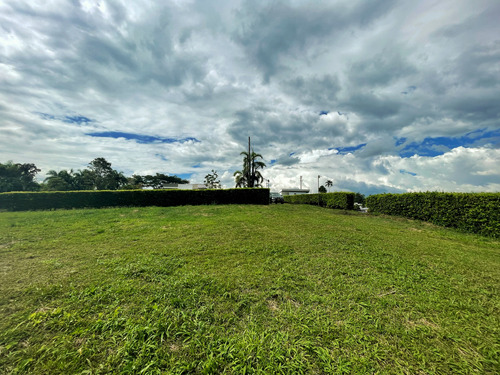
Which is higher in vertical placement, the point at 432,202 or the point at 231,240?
the point at 432,202

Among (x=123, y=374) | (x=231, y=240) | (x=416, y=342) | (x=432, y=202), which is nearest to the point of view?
(x=123, y=374)

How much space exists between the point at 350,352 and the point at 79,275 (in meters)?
4.39

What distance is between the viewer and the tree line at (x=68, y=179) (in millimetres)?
36438

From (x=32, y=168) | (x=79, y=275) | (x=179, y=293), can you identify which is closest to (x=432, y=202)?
(x=179, y=293)

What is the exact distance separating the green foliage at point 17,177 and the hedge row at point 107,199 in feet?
102

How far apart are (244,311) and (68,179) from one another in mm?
61598

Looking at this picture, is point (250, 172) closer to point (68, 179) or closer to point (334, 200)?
point (334, 200)

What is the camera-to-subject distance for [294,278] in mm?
3375

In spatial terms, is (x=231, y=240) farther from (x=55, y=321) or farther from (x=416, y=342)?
(x=416, y=342)

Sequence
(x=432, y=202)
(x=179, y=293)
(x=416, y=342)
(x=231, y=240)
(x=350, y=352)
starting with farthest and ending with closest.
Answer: (x=432, y=202), (x=231, y=240), (x=179, y=293), (x=416, y=342), (x=350, y=352)

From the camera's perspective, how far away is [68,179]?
147 ft

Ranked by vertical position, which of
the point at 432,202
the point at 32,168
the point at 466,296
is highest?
the point at 32,168

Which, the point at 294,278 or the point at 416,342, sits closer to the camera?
the point at 416,342

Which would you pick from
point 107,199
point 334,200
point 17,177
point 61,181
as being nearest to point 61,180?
point 61,181
